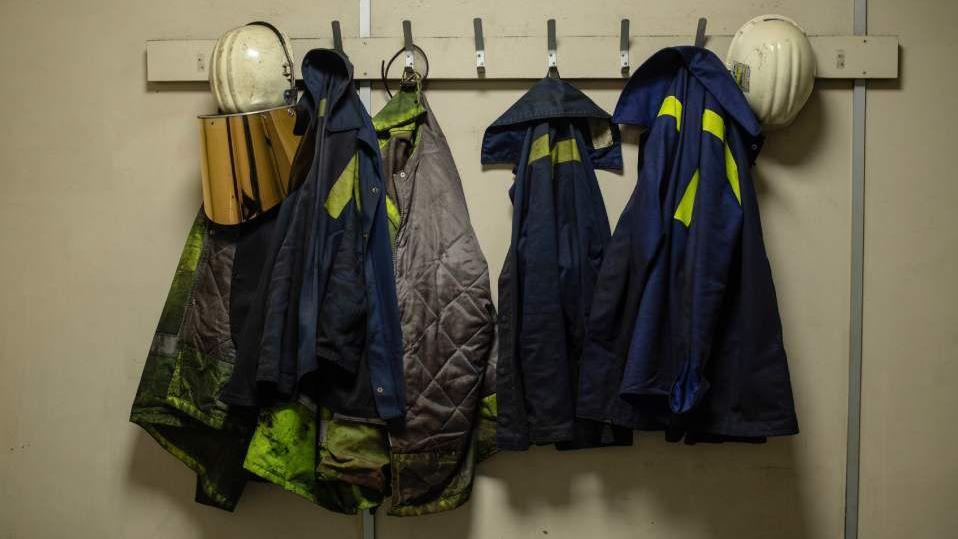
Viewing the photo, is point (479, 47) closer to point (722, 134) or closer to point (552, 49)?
point (552, 49)

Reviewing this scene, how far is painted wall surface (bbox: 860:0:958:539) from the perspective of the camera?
1599 millimetres

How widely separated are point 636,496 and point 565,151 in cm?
85

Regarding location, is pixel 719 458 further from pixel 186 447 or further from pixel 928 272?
pixel 186 447

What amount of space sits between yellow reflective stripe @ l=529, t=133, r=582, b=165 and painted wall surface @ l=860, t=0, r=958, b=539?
29.0 inches

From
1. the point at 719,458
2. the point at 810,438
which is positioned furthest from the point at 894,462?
the point at 719,458

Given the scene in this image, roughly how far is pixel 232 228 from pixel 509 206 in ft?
2.10

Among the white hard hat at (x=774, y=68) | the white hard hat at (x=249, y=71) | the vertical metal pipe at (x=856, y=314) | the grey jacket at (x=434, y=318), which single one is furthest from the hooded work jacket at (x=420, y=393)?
the vertical metal pipe at (x=856, y=314)

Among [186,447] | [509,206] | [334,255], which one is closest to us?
[334,255]

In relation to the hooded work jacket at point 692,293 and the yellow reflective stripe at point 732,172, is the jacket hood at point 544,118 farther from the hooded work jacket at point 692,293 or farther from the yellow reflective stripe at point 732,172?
the yellow reflective stripe at point 732,172

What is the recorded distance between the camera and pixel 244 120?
4.60 ft

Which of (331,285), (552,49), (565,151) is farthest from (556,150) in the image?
(331,285)

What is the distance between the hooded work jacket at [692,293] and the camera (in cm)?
137

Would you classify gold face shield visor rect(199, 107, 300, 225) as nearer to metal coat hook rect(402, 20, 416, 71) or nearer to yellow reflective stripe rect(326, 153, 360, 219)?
yellow reflective stripe rect(326, 153, 360, 219)

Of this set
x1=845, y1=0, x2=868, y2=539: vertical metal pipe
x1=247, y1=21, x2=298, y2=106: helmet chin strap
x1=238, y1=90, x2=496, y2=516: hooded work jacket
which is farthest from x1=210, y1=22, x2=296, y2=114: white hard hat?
x1=845, y1=0, x2=868, y2=539: vertical metal pipe
